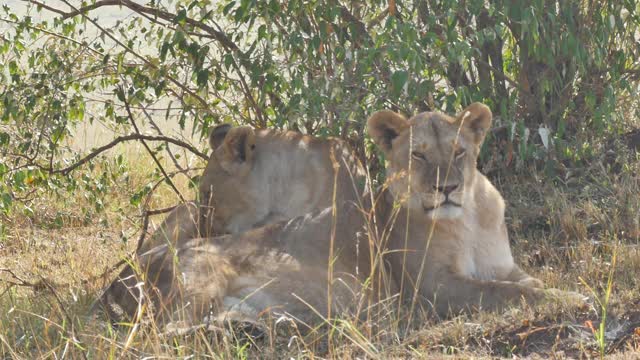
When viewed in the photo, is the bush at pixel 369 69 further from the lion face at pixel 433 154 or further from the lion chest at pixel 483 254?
the lion chest at pixel 483 254

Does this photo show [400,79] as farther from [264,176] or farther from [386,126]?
[264,176]

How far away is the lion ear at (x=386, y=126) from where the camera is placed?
5023 millimetres

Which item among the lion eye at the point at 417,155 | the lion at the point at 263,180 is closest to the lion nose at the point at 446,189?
the lion eye at the point at 417,155

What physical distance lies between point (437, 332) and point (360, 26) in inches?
86.7

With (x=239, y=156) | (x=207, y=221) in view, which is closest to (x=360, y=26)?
(x=239, y=156)

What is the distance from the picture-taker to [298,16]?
6043mm

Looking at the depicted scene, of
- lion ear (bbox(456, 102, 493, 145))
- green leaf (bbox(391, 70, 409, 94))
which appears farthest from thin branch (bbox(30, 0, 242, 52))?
lion ear (bbox(456, 102, 493, 145))

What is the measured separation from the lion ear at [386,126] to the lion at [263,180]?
705 mm

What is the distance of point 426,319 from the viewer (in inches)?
181

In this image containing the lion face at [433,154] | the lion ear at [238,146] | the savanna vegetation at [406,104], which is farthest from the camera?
the lion ear at [238,146]

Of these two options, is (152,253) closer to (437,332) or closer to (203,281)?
(203,281)

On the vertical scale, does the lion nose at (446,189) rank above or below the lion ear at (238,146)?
below

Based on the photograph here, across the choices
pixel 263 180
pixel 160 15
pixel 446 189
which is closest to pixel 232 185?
pixel 263 180

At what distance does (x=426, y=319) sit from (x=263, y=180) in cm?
175
